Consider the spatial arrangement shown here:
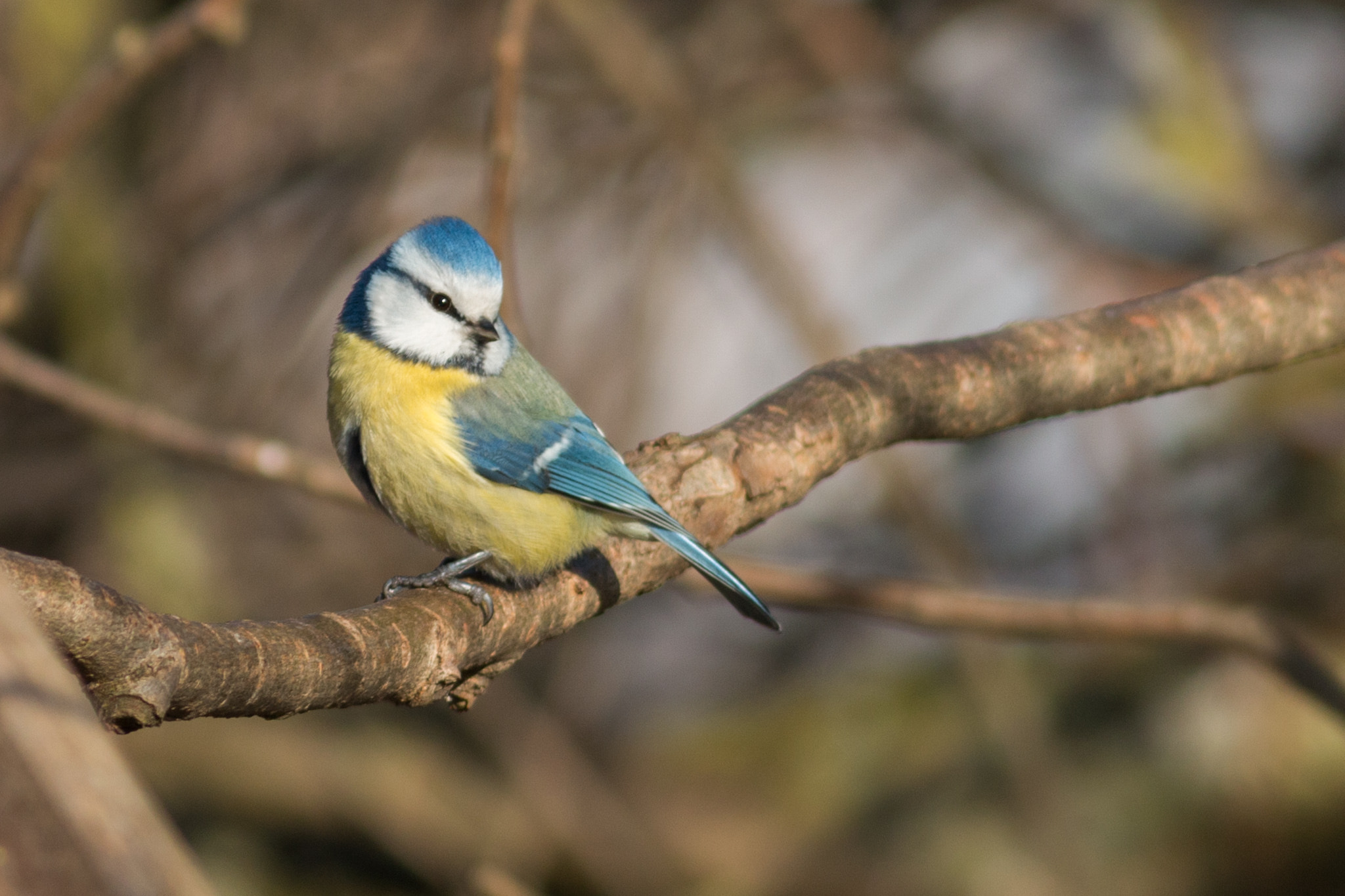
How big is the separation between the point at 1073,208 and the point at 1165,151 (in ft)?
1.45

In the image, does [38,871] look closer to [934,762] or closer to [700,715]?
[934,762]

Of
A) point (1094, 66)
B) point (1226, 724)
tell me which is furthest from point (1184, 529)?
point (1094, 66)

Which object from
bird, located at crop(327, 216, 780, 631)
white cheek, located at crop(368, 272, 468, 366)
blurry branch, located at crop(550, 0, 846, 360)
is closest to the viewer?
bird, located at crop(327, 216, 780, 631)

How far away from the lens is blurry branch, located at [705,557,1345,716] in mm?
2625

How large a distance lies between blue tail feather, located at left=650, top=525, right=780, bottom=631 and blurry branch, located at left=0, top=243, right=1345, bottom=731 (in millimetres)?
88

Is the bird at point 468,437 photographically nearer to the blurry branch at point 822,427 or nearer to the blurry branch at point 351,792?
the blurry branch at point 822,427

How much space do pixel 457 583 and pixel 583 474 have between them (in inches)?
17.4

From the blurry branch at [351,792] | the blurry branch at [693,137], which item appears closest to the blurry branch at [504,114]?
the blurry branch at [693,137]

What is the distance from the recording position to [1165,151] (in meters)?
4.32

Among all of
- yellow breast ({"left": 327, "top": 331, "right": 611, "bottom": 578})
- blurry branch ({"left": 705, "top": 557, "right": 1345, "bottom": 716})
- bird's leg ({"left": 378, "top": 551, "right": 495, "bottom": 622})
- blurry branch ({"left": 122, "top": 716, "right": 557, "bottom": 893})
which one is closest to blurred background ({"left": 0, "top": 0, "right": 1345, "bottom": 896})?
blurry branch ({"left": 122, "top": 716, "right": 557, "bottom": 893})

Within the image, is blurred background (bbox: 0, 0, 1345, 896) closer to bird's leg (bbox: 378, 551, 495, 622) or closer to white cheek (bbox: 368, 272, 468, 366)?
white cheek (bbox: 368, 272, 468, 366)

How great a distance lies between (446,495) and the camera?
223cm

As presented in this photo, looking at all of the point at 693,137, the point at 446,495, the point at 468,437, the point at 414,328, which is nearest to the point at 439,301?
the point at 414,328

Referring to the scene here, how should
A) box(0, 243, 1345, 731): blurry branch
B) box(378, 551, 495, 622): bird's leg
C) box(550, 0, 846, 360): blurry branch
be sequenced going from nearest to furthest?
box(0, 243, 1345, 731): blurry branch, box(378, 551, 495, 622): bird's leg, box(550, 0, 846, 360): blurry branch
